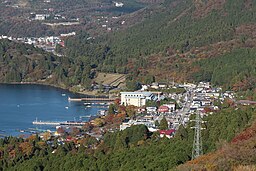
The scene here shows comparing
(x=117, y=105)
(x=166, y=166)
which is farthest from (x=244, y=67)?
(x=166, y=166)

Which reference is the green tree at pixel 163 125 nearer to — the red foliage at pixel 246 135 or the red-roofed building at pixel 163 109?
the red-roofed building at pixel 163 109

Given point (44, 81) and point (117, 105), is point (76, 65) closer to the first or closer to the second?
point (44, 81)

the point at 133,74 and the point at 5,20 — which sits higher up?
the point at 5,20

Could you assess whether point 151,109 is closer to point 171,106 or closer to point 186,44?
point 171,106

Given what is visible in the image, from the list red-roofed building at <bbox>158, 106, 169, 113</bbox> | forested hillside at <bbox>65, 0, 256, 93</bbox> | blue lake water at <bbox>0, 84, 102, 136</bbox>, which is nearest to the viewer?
blue lake water at <bbox>0, 84, 102, 136</bbox>

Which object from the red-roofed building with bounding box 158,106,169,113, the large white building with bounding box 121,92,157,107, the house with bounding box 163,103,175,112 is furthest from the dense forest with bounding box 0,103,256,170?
the large white building with bounding box 121,92,157,107

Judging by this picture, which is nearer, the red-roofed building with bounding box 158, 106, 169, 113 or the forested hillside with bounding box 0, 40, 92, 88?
the red-roofed building with bounding box 158, 106, 169, 113

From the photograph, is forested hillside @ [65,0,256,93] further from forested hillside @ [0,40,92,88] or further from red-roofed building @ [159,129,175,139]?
red-roofed building @ [159,129,175,139]
